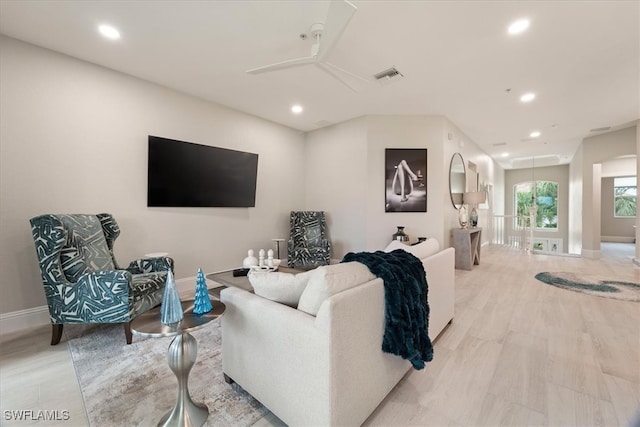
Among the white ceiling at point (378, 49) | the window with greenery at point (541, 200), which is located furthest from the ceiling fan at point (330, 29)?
the window with greenery at point (541, 200)

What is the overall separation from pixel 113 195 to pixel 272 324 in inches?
115

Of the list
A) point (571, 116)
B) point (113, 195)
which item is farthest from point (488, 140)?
point (113, 195)

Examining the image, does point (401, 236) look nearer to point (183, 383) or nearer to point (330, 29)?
point (330, 29)

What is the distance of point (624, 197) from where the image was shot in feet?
29.7

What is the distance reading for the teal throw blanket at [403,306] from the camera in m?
1.43

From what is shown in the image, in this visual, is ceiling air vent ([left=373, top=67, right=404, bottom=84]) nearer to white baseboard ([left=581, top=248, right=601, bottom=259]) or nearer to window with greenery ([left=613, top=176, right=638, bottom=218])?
white baseboard ([left=581, top=248, right=601, bottom=259])

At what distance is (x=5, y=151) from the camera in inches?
98.0

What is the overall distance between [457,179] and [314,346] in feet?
16.3

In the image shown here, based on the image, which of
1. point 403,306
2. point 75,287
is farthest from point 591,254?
point 75,287

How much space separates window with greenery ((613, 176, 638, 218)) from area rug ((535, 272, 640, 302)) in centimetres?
771

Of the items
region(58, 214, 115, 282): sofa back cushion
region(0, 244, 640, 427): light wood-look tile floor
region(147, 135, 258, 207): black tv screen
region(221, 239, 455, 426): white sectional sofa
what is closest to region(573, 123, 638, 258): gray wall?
region(0, 244, 640, 427): light wood-look tile floor

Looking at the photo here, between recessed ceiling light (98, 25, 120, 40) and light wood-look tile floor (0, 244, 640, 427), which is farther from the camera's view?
recessed ceiling light (98, 25, 120, 40)

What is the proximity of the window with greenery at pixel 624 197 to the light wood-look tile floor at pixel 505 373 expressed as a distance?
29.8 ft

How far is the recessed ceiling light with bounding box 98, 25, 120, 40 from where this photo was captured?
2377 millimetres
